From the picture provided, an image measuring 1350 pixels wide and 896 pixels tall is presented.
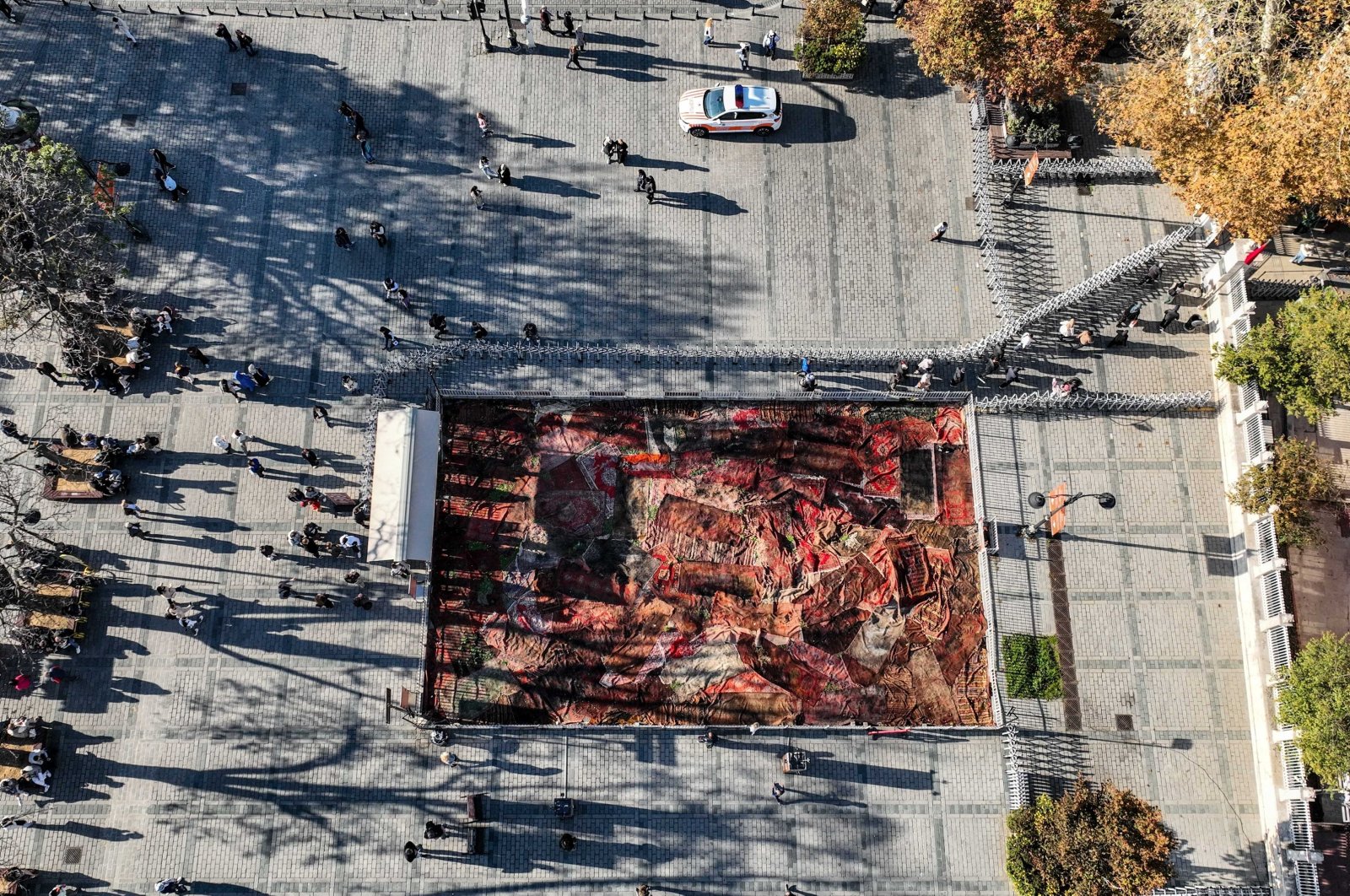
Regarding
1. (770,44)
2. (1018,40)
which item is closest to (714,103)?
(770,44)

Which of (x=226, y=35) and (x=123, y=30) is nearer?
(x=226, y=35)

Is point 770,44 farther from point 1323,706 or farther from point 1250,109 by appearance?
point 1323,706

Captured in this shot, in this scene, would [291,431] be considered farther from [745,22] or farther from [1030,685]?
[1030,685]

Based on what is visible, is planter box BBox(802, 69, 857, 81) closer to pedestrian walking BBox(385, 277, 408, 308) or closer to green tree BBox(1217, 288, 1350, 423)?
green tree BBox(1217, 288, 1350, 423)

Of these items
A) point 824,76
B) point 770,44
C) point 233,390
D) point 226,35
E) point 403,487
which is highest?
point 226,35

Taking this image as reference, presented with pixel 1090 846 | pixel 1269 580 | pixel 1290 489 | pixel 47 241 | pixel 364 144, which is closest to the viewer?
pixel 1090 846

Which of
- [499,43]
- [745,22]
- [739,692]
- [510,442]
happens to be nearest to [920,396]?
[739,692]

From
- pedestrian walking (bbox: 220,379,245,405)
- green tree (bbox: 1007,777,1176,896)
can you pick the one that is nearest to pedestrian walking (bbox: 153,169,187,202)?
pedestrian walking (bbox: 220,379,245,405)
